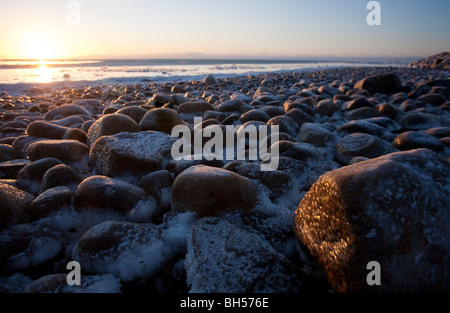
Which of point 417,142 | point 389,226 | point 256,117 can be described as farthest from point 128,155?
point 417,142

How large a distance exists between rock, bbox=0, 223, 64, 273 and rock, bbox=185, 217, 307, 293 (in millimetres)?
765

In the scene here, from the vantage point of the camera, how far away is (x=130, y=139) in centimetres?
243

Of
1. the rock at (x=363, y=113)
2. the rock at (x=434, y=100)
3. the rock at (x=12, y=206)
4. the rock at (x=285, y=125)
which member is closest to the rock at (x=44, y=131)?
the rock at (x=12, y=206)

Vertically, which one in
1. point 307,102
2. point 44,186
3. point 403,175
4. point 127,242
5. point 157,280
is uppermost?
point 307,102

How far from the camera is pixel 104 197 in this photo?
5.64ft

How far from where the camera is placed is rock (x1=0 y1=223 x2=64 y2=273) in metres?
1.37

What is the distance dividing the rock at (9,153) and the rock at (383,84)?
7.34m

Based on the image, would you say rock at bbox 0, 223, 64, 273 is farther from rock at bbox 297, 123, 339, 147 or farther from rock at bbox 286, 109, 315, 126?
rock at bbox 286, 109, 315, 126

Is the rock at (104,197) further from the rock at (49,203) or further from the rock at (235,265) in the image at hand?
the rock at (235,265)

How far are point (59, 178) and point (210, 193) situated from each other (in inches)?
46.3

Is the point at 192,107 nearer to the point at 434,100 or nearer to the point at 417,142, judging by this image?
the point at 417,142

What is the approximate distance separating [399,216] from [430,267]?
22 centimetres
